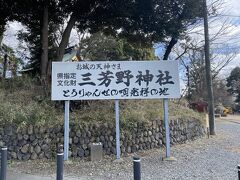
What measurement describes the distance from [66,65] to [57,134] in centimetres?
193

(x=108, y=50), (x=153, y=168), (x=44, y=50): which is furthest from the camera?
(x=108, y=50)

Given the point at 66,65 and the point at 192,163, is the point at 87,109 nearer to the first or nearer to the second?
the point at 66,65

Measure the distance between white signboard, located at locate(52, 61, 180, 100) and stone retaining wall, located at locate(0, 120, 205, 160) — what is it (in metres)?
1.01

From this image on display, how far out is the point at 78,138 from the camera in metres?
9.13

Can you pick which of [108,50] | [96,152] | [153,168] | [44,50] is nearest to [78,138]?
[96,152]

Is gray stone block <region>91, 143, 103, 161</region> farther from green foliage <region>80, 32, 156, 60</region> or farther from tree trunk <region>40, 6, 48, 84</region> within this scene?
green foliage <region>80, 32, 156, 60</region>

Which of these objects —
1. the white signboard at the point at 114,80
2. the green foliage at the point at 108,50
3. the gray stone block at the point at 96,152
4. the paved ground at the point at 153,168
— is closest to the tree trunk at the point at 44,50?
the white signboard at the point at 114,80

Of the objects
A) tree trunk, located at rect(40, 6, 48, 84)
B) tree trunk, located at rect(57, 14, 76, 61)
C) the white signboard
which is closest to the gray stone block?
the white signboard

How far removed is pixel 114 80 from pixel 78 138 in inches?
75.5

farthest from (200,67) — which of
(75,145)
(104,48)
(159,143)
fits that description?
(75,145)

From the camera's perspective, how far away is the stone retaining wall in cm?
859

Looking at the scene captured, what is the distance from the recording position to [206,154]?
32.1 ft

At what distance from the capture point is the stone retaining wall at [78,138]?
28.2ft

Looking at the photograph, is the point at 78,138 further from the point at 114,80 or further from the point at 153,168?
the point at 153,168
